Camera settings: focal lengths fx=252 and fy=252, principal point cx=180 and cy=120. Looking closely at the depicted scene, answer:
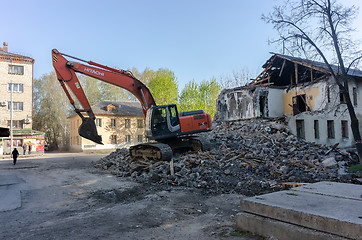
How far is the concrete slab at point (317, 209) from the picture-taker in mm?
3340

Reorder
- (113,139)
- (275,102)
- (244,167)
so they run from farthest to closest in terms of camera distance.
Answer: (113,139)
(275,102)
(244,167)

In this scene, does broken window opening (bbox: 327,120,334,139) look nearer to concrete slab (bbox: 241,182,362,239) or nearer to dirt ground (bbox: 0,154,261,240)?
dirt ground (bbox: 0,154,261,240)

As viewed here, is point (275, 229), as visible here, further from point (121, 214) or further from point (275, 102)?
point (275, 102)

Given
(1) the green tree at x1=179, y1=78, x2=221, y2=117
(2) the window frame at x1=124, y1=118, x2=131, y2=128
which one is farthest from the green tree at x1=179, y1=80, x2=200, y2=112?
(2) the window frame at x1=124, y1=118, x2=131, y2=128

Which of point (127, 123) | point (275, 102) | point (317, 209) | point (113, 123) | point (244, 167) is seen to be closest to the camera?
point (317, 209)

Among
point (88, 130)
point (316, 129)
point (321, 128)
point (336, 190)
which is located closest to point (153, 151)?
point (88, 130)

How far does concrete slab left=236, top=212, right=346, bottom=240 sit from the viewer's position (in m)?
3.47

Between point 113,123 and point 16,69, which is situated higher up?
point 16,69

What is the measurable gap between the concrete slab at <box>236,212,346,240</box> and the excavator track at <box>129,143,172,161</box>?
6.86m

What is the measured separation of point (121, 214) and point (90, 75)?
28.3 feet

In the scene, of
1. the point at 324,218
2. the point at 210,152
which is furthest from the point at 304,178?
the point at 324,218

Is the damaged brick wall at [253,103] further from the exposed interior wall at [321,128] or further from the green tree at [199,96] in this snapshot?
the green tree at [199,96]

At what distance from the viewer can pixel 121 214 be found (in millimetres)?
5953

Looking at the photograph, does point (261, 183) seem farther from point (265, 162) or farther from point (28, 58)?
point (28, 58)
